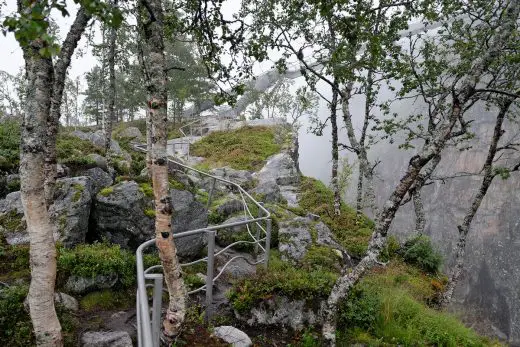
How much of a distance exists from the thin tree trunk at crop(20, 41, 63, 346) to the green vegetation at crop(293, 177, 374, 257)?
10645 mm

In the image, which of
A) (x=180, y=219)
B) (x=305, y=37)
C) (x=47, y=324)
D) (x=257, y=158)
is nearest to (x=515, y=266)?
(x=257, y=158)

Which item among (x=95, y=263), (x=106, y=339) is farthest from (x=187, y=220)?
(x=106, y=339)

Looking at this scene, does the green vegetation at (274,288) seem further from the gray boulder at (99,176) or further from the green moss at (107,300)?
the gray boulder at (99,176)

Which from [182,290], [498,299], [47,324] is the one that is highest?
[182,290]

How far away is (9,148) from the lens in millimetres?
11156

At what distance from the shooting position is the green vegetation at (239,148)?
77.0 feet

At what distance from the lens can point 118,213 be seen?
7.46 metres

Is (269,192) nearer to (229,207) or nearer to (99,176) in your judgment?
(229,207)

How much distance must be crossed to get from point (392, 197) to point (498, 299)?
2220 inches

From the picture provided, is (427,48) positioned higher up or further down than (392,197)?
higher up

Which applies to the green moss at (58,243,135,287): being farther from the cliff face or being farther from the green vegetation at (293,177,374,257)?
the cliff face

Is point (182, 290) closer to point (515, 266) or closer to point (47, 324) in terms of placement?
point (47, 324)

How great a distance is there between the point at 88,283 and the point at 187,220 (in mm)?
2659

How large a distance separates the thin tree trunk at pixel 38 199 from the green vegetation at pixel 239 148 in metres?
18.6
